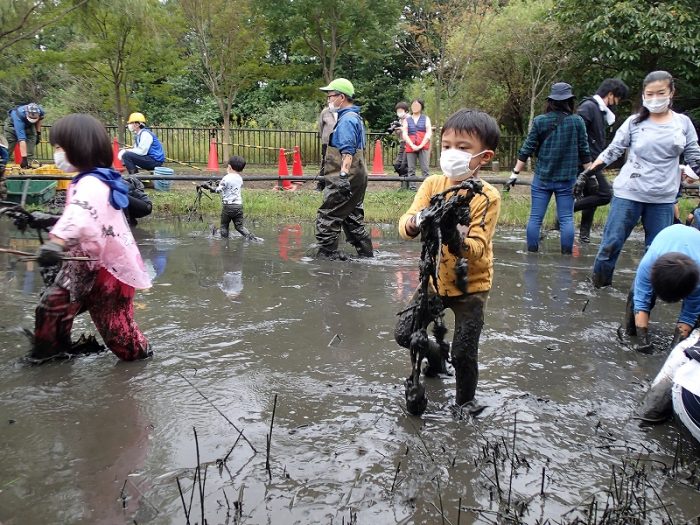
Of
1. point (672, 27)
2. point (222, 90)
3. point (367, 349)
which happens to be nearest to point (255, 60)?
point (222, 90)

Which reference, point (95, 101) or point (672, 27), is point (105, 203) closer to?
point (672, 27)

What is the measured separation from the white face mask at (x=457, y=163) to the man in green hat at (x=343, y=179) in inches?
160

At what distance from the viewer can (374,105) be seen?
92.3 ft

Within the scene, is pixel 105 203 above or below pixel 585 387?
above

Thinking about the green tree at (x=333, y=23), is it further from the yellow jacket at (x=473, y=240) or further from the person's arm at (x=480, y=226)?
the person's arm at (x=480, y=226)

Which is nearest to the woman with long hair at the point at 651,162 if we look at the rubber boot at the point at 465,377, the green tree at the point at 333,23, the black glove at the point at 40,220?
the rubber boot at the point at 465,377

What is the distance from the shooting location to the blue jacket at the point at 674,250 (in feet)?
13.3

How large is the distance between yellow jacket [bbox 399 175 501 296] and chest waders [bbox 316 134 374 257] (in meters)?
4.12

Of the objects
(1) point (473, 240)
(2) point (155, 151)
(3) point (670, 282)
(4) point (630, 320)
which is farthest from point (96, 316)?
(2) point (155, 151)

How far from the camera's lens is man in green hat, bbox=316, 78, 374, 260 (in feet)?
24.1

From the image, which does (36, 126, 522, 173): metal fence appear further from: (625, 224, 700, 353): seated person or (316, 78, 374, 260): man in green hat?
(625, 224, 700, 353): seated person

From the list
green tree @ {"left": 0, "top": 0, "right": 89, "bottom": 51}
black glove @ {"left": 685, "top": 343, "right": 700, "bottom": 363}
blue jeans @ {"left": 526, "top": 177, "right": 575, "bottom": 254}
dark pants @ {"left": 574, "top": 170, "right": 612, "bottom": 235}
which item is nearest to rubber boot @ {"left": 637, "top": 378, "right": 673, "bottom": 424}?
black glove @ {"left": 685, "top": 343, "right": 700, "bottom": 363}

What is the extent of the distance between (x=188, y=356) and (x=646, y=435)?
281 cm

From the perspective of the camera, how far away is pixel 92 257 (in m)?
3.85
